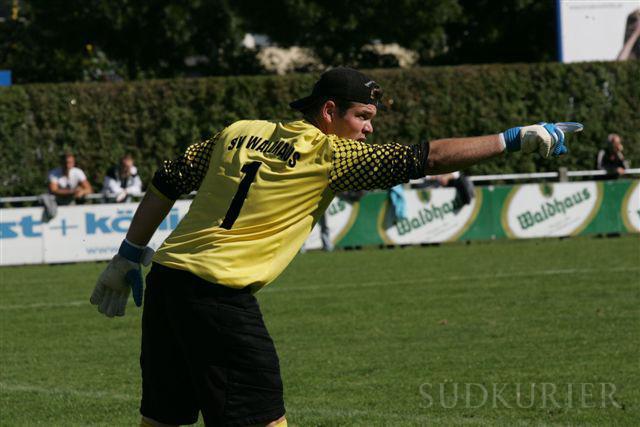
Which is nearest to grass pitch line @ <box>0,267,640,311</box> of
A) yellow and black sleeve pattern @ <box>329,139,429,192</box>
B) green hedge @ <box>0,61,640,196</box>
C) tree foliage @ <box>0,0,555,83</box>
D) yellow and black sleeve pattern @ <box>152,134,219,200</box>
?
yellow and black sleeve pattern @ <box>152,134,219,200</box>

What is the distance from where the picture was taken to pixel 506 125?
2598 centimetres

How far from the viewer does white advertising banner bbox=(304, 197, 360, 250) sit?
20312 millimetres

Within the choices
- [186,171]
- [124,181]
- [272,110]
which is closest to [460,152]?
[186,171]

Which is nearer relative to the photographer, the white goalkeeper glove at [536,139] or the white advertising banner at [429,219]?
the white goalkeeper glove at [536,139]

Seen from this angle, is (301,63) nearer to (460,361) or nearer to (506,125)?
(506,125)

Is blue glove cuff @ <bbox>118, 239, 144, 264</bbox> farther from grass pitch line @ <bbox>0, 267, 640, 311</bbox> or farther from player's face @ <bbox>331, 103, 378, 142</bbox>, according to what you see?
grass pitch line @ <bbox>0, 267, 640, 311</bbox>

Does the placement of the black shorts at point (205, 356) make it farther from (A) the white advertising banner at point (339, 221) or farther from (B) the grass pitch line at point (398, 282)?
(A) the white advertising banner at point (339, 221)

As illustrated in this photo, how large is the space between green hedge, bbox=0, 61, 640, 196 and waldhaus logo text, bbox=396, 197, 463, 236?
4497 millimetres

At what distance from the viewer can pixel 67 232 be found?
63.5ft

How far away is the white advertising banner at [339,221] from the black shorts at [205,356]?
15.3 metres

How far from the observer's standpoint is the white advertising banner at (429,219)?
20.6 meters

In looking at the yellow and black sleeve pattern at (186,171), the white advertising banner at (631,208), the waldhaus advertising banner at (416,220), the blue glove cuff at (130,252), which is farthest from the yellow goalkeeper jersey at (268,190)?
the white advertising banner at (631,208)

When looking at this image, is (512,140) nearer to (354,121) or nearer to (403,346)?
(354,121)

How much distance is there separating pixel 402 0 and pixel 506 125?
25.0ft
